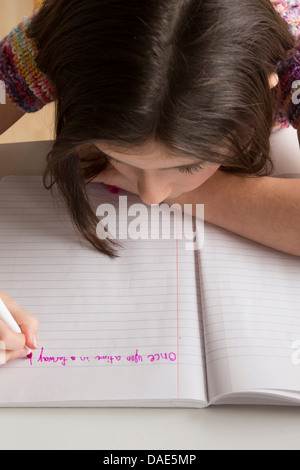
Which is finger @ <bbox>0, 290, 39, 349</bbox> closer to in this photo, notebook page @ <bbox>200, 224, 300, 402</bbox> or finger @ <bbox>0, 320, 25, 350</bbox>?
finger @ <bbox>0, 320, 25, 350</bbox>

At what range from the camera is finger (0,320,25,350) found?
0.43 meters

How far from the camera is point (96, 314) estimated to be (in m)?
0.47

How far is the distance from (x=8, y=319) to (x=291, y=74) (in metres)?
0.36

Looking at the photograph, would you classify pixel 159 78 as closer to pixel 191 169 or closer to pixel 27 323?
pixel 191 169

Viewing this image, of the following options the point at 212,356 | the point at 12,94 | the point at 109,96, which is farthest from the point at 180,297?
the point at 12,94

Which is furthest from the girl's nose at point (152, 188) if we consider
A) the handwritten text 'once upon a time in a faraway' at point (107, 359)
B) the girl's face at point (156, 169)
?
the handwritten text 'once upon a time in a faraway' at point (107, 359)

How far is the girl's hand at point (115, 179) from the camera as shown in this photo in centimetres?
56

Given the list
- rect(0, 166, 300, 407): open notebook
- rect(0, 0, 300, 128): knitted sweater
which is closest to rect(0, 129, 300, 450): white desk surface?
rect(0, 166, 300, 407): open notebook

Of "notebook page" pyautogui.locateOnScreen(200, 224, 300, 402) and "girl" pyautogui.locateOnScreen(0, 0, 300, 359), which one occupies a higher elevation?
"girl" pyautogui.locateOnScreen(0, 0, 300, 359)

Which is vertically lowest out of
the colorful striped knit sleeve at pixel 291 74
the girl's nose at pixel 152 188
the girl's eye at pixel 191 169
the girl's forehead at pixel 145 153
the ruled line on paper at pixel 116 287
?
the ruled line on paper at pixel 116 287

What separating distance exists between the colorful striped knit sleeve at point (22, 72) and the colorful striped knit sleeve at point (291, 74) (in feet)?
0.77
